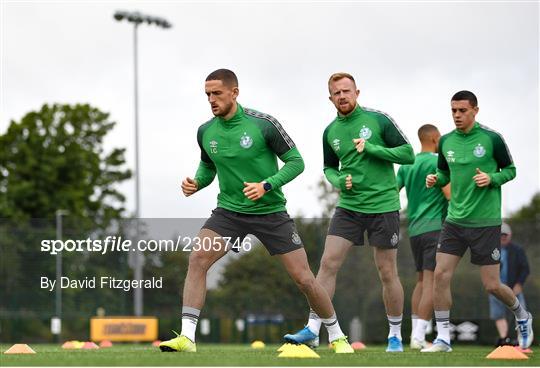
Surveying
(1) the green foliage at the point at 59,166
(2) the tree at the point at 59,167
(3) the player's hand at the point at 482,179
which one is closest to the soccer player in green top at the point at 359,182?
(3) the player's hand at the point at 482,179

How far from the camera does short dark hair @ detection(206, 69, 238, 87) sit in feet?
33.1

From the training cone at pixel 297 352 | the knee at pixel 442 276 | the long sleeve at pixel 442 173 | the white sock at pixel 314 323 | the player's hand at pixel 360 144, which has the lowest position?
the training cone at pixel 297 352

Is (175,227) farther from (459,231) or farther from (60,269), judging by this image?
(459,231)

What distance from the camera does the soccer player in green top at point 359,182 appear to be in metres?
11.5

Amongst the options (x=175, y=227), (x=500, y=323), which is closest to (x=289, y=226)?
(x=500, y=323)

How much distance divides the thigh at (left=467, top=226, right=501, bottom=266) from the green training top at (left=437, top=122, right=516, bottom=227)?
0.06 m

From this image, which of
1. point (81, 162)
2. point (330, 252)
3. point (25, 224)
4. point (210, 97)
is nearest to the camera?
point (210, 97)

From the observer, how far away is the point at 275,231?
33.6 ft

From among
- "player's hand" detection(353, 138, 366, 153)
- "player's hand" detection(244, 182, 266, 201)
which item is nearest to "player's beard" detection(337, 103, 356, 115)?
"player's hand" detection(353, 138, 366, 153)

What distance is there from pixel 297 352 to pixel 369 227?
2016 mm

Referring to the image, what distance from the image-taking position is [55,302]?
25.3m

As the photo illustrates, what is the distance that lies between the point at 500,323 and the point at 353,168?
5714mm

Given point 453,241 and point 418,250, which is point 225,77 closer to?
point 453,241

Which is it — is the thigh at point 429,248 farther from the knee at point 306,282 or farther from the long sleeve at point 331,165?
the knee at point 306,282
